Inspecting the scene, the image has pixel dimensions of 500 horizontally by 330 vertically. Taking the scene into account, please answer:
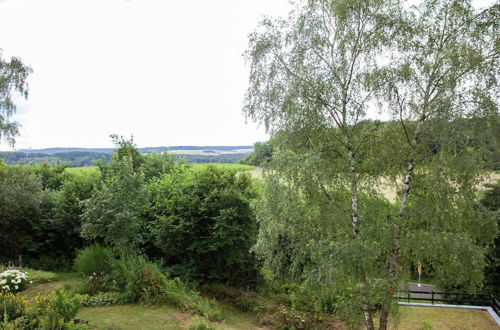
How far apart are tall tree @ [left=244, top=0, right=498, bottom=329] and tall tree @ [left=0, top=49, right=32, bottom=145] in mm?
12519

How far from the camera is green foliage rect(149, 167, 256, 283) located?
47.5 ft

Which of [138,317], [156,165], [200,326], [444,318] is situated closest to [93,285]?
[138,317]

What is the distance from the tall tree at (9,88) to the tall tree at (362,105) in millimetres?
12519

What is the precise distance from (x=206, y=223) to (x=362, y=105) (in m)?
8.68

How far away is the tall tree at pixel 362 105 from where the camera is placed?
8.08 metres

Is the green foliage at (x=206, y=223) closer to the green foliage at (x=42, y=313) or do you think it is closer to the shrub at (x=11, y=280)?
the shrub at (x=11, y=280)

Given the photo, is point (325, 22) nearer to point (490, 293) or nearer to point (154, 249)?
point (154, 249)

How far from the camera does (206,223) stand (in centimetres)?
1496

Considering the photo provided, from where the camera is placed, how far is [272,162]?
8789 millimetres

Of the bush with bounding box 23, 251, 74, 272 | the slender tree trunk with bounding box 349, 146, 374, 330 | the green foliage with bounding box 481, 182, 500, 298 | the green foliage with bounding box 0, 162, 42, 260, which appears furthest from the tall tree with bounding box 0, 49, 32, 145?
the green foliage with bounding box 481, 182, 500, 298

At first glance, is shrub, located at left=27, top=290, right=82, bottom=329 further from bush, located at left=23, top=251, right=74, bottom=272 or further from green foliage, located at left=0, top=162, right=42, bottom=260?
green foliage, located at left=0, top=162, right=42, bottom=260

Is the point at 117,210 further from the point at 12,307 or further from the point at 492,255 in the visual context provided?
the point at 492,255

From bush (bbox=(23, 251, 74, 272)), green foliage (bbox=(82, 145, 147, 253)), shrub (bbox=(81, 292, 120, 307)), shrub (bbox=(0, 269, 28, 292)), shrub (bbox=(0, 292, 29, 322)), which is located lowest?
bush (bbox=(23, 251, 74, 272))

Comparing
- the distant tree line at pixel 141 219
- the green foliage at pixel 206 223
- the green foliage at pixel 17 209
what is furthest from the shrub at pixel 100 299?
the green foliage at pixel 17 209
